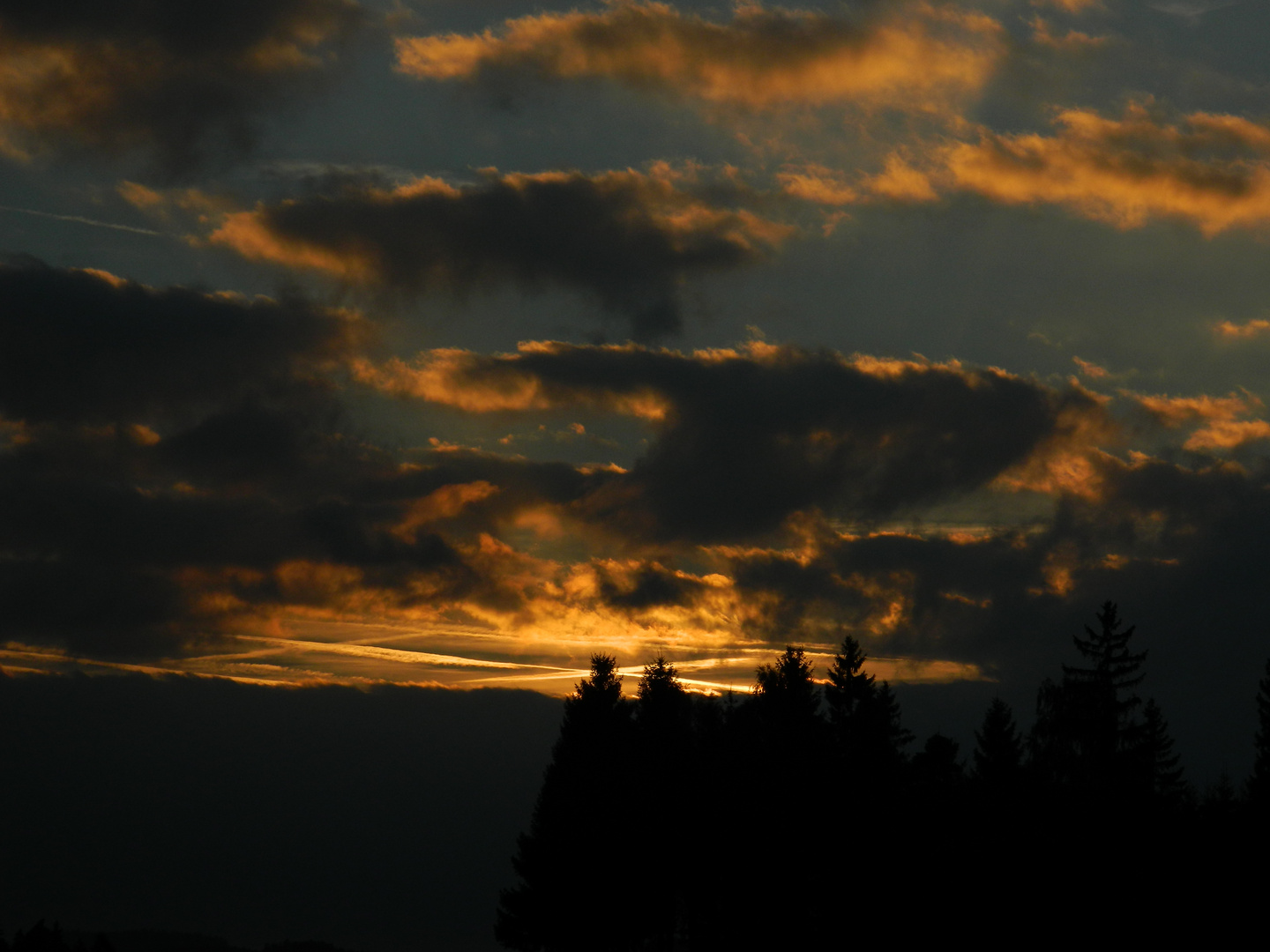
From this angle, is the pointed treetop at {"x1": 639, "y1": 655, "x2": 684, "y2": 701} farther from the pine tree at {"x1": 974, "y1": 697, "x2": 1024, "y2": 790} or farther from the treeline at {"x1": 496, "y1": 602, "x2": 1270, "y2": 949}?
the pine tree at {"x1": 974, "y1": 697, "x2": 1024, "y2": 790}

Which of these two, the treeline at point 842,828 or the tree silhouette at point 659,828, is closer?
the treeline at point 842,828

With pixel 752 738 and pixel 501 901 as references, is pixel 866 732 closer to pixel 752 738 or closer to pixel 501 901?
pixel 752 738

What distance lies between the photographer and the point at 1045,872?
3800cm

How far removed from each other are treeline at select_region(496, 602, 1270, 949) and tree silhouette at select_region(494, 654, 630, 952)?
133 millimetres

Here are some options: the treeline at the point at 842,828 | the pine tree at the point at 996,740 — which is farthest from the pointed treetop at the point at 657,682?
the pine tree at the point at 996,740

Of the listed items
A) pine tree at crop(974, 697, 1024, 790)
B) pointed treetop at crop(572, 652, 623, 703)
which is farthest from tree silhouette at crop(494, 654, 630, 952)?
pine tree at crop(974, 697, 1024, 790)

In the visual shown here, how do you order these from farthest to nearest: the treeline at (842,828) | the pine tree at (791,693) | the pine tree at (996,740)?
the pine tree at (996,740), the pine tree at (791,693), the treeline at (842,828)

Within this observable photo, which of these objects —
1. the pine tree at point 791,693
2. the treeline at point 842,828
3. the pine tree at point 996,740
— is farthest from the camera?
the pine tree at point 996,740

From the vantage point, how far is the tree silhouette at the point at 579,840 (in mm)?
64562

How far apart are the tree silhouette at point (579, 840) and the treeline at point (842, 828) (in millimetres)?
133

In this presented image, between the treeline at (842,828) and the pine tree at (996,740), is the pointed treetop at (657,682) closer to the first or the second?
the treeline at (842,828)

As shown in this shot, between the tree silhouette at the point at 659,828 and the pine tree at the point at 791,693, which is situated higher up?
the pine tree at the point at 791,693

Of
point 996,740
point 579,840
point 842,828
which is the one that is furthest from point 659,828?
point 996,740

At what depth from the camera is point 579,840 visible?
64.9 m
